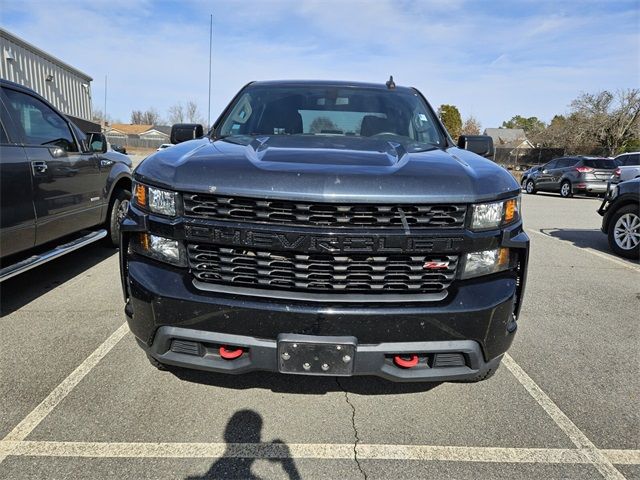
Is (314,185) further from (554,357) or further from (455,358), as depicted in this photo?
(554,357)

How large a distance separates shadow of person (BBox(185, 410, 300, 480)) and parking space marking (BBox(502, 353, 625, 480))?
1.50 metres

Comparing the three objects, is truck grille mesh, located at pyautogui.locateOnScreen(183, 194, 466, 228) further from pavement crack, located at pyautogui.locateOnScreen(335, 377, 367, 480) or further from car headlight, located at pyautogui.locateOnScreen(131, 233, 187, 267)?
pavement crack, located at pyautogui.locateOnScreen(335, 377, 367, 480)

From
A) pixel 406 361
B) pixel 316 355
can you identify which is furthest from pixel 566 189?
pixel 316 355

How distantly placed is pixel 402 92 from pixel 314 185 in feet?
7.44

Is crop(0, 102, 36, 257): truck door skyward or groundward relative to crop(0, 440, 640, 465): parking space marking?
skyward

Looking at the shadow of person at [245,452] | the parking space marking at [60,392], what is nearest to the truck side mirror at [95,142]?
the parking space marking at [60,392]

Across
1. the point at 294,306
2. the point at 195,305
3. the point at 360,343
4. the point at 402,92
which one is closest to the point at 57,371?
the point at 195,305

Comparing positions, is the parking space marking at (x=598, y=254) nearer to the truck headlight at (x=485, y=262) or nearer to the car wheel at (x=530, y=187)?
the truck headlight at (x=485, y=262)

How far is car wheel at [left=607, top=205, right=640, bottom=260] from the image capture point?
6.64m

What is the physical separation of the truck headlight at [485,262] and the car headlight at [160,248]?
4.51ft

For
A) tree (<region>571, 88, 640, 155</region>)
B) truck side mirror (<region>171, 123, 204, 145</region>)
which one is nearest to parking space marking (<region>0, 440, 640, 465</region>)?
truck side mirror (<region>171, 123, 204, 145</region>)

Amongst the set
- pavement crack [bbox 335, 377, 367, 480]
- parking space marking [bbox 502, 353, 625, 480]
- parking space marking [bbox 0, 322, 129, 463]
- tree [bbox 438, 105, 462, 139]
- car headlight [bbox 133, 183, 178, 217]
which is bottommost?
parking space marking [bbox 0, 322, 129, 463]

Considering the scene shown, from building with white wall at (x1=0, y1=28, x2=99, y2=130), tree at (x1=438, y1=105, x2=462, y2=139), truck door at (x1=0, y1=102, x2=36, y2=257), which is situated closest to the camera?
truck door at (x1=0, y1=102, x2=36, y2=257)

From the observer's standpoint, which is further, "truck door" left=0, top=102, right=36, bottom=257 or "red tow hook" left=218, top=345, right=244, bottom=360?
"truck door" left=0, top=102, right=36, bottom=257
